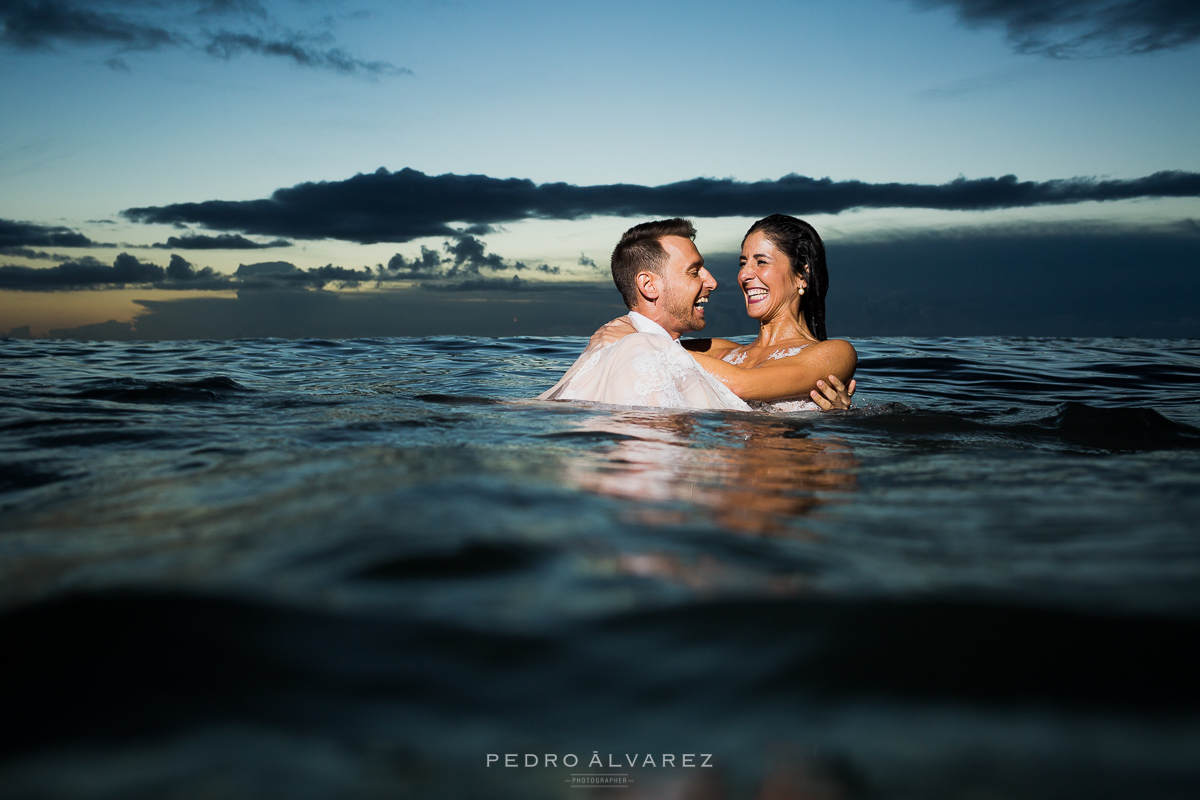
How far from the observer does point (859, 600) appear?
1620 mm

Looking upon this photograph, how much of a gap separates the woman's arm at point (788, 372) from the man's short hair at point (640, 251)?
0.87 m

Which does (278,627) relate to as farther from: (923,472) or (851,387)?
(851,387)

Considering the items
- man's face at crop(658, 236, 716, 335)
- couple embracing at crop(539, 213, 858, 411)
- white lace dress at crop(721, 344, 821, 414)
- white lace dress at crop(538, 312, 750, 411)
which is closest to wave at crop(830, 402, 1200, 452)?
white lace dress at crop(721, 344, 821, 414)

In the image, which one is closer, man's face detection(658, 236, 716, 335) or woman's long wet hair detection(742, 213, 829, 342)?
man's face detection(658, 236, 716, 335)

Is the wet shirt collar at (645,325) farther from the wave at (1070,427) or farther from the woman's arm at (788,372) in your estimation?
the wave at (1070,427)

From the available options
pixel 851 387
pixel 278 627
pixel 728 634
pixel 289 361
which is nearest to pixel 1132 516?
pixel 728 634

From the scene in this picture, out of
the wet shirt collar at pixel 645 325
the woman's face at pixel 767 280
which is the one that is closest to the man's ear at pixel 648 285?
the wet shirt collar at pixel 645 325

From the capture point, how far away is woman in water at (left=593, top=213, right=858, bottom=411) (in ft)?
18.6

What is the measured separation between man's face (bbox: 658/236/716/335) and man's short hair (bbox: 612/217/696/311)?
0.06 metres

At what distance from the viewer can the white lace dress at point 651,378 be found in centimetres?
497

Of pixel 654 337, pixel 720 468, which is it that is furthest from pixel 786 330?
pixel 720 468

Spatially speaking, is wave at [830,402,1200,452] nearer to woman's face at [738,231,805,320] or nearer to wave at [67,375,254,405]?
woman's face at [738,231,805,320]

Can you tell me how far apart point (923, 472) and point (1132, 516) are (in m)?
0.95

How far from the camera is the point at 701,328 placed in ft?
20.7
